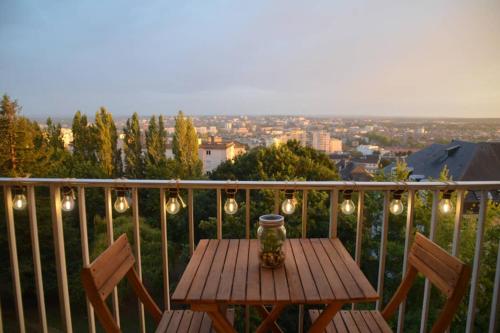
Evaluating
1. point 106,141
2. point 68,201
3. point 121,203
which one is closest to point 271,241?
point 121,203

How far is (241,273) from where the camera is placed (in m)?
1.56

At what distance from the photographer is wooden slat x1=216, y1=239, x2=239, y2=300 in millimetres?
1376

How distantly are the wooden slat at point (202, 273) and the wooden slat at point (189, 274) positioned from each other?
2 cm

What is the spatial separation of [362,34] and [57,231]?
38.2 feet

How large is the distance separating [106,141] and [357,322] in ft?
70.0

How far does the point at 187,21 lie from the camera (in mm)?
11906

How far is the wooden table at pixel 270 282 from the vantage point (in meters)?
1.34

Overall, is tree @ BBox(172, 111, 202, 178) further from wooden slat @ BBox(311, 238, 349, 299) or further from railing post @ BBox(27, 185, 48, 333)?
wooden slat @ BBox(311, 238, 349, 299)

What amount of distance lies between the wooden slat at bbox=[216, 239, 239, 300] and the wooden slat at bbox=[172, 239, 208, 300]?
133 mm

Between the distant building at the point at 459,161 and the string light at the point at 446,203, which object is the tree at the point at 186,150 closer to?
the distant building at the point at 459,161

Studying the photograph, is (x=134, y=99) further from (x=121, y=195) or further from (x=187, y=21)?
(x=121, y=195)

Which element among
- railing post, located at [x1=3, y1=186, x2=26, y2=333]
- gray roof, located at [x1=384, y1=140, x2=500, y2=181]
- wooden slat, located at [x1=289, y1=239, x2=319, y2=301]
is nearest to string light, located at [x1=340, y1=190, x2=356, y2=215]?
wooden slat, located at [x1=289, y1=239, x2=319, y2=301]

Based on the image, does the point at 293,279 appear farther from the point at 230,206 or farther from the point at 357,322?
the point at 230,206

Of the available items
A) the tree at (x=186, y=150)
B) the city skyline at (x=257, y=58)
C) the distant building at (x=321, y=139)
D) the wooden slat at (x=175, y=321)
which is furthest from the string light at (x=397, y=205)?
the tree at (x=186, y=150)
